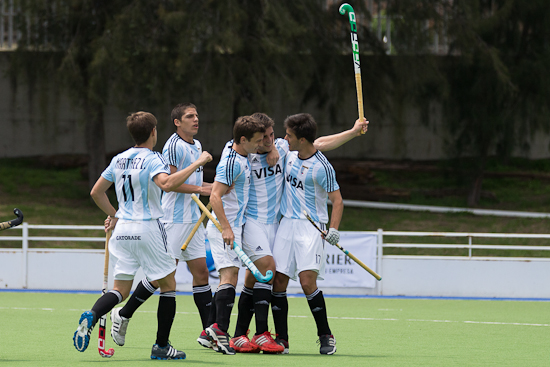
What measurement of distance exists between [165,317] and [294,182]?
164 cm

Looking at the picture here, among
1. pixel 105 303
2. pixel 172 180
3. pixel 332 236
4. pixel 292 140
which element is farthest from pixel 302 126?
pixel 105 303

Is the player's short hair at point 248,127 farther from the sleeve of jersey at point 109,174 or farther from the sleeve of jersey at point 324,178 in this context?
the sleeve of jersey at point 109,174

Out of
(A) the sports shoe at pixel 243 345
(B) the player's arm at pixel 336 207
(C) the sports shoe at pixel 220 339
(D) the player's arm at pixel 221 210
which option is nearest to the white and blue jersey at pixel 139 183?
(D) the player's arm at pixel 221 210

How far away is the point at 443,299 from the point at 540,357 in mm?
6370

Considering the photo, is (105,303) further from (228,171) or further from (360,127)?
(360,127)

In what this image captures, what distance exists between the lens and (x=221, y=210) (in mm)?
6348

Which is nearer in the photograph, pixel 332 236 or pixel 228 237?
pixel 228 237

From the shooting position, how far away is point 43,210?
1998cm

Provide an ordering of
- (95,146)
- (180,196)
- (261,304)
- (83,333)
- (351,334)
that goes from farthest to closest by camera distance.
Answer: (95,146) < (351,334) < (180,196) < (261,304) < (83,333)

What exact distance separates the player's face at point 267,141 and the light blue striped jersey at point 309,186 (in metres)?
0.26

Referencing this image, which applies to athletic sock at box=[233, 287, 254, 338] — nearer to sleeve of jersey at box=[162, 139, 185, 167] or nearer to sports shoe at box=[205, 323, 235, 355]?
sports shoe at box=[205, 323, 235, 355]

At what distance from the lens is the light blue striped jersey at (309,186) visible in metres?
6.71

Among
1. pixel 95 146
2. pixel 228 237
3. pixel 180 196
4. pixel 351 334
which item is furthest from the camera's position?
pixel 95 146

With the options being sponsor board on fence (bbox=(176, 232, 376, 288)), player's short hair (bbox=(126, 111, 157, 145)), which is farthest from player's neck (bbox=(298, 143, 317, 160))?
sponsor board on fence (bbox=(176, 232, 376, 288))
